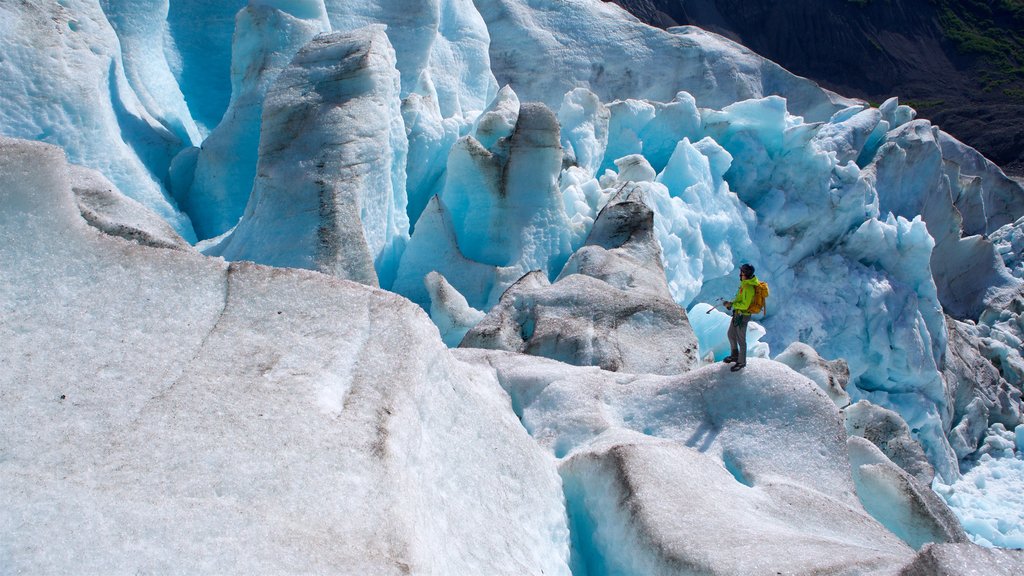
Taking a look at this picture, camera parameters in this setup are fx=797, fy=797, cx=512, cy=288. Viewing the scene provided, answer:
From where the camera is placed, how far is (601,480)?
372cm

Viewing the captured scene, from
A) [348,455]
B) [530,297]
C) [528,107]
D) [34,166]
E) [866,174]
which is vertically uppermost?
[34,166]

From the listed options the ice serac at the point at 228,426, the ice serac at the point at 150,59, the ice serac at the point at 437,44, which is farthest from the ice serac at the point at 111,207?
the ice serac at the point at 437,44

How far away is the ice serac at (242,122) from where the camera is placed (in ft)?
27.0

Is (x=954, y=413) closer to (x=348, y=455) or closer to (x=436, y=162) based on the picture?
(x=436, y=162)

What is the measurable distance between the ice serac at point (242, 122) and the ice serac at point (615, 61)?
5.57 metres

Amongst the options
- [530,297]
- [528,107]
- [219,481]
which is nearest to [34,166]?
[219,481]

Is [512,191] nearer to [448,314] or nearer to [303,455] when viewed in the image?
[448,314]

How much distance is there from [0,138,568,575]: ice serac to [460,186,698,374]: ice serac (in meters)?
2.03

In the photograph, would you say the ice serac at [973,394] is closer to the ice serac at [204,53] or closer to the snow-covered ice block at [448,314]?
the snow-covered ice block at [448,314]

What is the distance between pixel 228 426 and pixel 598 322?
3792 millimetres

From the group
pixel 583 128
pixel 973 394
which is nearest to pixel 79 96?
pixel 583 128

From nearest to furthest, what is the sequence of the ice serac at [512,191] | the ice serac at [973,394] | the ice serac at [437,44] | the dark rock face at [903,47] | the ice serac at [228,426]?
the ice serac at [228,426], the ice serac at [512,191], the ice serac at [437,44], the ice serac at [973,394], the dark rock face at [903,47]

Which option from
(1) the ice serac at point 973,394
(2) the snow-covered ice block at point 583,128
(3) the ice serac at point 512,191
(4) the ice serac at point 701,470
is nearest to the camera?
(4) the ice serac at point 701,470

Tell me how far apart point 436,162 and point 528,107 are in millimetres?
1691
